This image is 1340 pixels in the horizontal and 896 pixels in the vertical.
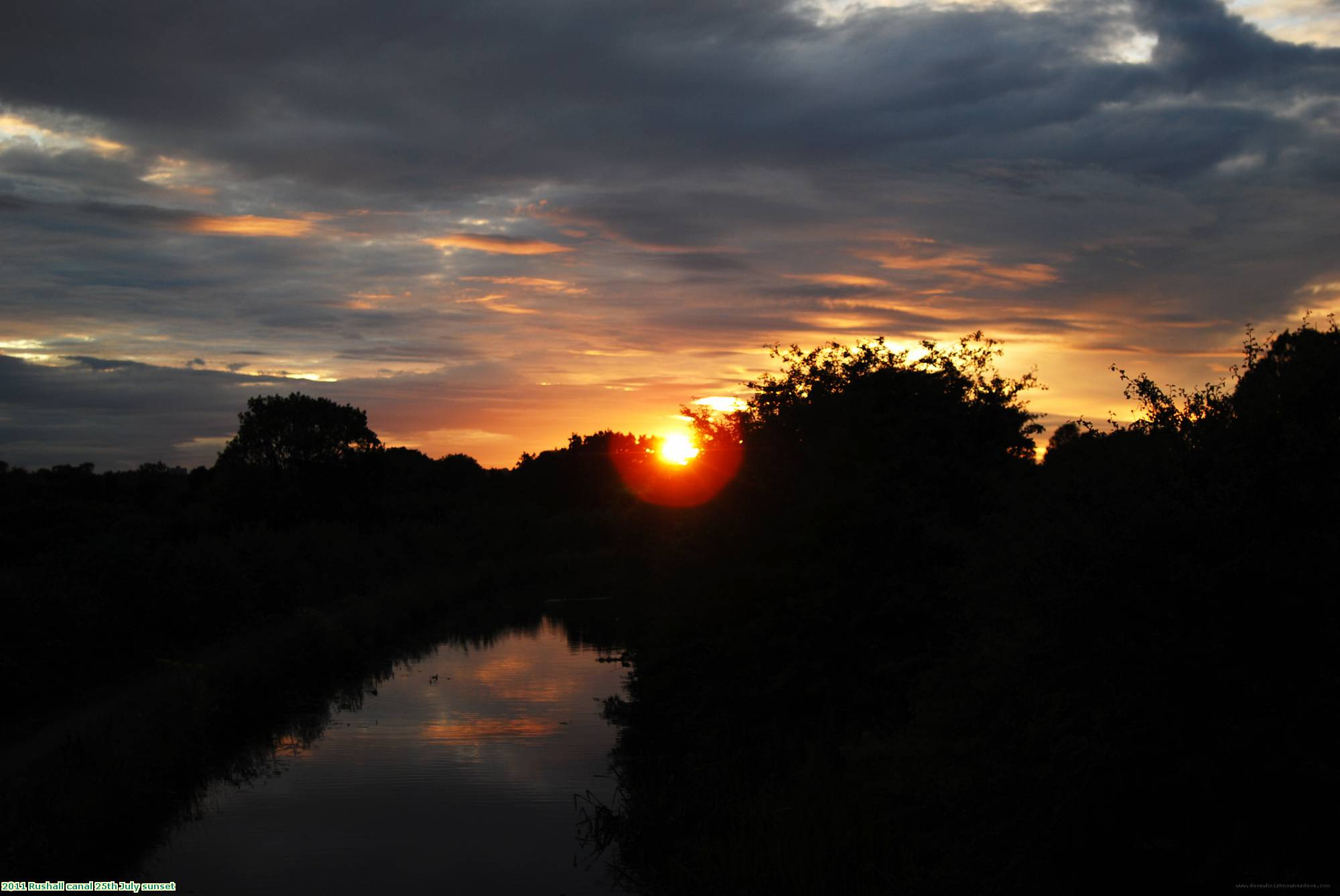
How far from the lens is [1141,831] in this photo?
6152mm

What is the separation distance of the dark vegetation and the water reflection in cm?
85

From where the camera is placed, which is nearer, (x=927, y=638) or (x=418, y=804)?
(x=927, y=638)

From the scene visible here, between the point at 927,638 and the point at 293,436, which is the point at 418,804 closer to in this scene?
the point at 927,638

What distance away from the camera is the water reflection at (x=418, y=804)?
478 inches

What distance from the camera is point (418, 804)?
1503cm

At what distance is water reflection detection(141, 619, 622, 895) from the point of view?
12.1m

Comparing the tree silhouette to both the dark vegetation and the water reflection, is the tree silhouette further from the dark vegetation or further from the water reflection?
the water reflection

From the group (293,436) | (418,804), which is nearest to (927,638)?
(418,804)

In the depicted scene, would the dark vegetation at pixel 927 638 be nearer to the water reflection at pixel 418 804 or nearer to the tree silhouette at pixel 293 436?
the water reflection at pixel 418 804

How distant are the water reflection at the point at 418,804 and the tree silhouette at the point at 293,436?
3533 centimetres

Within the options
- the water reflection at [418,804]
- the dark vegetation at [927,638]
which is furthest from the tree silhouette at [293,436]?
the water reflection at [418,804]

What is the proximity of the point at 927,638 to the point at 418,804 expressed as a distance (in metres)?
7.37

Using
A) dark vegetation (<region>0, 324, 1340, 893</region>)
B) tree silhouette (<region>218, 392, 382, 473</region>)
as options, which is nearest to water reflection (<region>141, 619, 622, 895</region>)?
dark vegetation (<region>0, 324, 1340, 893</region>)

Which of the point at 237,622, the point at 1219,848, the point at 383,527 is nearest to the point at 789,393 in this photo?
the point at 1219,848
